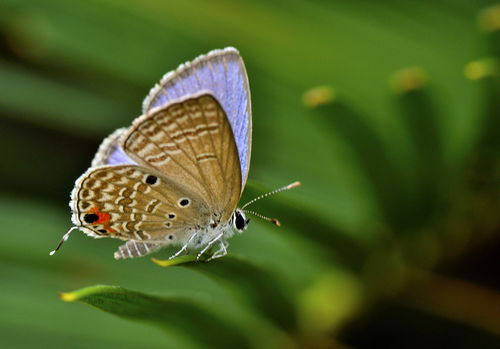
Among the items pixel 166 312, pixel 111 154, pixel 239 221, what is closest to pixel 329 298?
pixel 239 221

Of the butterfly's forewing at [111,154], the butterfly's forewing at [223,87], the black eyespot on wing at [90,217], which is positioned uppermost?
the butterfly's forewing at [223,87]

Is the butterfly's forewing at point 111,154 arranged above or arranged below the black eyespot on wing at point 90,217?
above

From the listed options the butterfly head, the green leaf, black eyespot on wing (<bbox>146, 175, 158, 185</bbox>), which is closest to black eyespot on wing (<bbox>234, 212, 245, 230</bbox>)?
the butterfly head

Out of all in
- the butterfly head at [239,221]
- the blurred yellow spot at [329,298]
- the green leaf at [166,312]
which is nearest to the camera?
the green leaf at [166,312]

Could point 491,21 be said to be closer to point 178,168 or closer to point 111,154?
→ point 178,168

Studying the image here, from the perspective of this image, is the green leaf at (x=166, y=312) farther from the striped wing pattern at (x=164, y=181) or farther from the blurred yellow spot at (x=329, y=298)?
the striped wing pattern at (x=164, y=181)

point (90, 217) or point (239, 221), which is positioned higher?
point (239, 221)

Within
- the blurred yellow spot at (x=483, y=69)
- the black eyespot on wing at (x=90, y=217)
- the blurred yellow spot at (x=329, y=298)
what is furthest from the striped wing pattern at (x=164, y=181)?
the blurred yellow spot at (x=483, y=69)
